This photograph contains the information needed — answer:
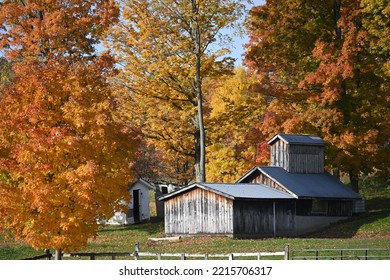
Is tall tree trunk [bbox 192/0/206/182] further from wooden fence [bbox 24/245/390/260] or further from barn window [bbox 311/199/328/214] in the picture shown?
wooden fence [bbox 24/245/390/260]

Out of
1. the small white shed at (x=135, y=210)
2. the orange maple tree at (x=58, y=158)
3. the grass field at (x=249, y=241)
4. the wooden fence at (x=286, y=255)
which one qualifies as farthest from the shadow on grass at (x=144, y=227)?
the orange maple tree at (x=58, y=158)

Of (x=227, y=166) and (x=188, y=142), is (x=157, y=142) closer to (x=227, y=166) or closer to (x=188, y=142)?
(x=188, y=142)

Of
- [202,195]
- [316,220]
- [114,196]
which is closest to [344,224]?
[316,220]

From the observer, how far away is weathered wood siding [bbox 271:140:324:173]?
57312 millimetres

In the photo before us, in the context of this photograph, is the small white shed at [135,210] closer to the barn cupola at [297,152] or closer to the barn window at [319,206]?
the barn cupola at [297,152]

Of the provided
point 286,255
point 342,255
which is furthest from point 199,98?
point 286,255

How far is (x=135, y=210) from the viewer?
69000 mm

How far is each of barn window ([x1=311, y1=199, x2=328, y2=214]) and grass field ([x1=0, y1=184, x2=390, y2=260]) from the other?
158 cm

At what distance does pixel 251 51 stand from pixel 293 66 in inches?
144

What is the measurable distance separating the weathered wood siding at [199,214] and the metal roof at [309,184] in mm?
5098

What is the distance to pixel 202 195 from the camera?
173 ft

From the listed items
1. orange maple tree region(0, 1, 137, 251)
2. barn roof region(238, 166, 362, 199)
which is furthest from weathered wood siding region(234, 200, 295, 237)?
orange maple tree region(0, 1, 137, 251)

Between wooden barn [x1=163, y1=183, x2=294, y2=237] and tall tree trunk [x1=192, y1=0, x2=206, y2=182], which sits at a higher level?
tall tree trunk [x1=192, y1=0, x2=206, y2=182]

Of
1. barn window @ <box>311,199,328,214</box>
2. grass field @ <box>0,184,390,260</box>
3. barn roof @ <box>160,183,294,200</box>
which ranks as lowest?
grass field @ <box>0,184,390,260</box>
